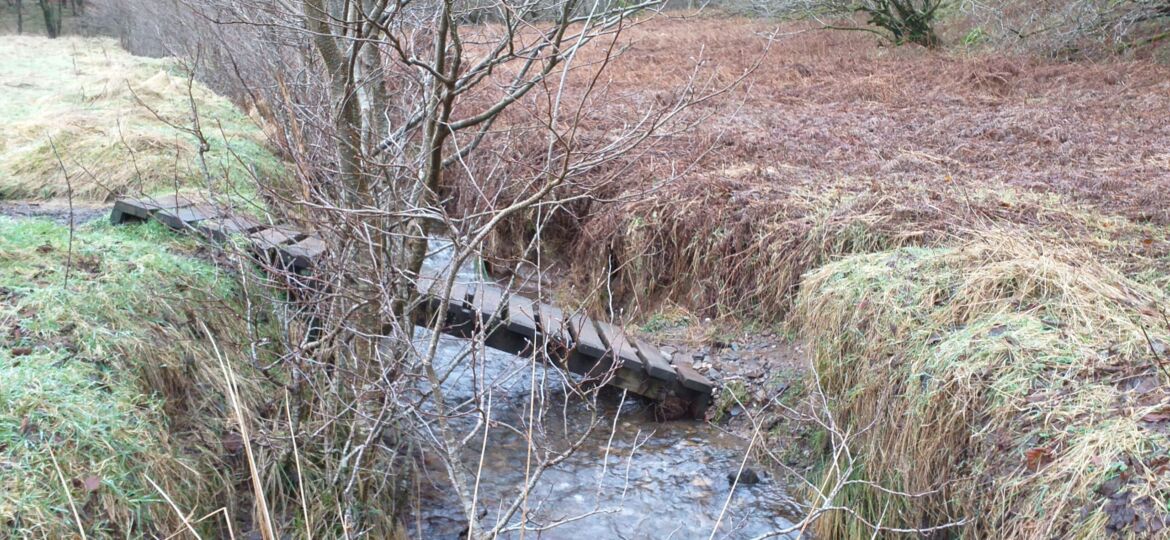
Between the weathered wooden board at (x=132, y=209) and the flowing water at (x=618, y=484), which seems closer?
the flowing water at (x=618, y=484)

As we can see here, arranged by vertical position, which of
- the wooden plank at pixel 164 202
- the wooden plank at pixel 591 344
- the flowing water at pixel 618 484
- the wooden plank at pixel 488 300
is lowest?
the flowing water at pixel 618 484

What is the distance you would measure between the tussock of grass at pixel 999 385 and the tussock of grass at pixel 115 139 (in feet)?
11.4

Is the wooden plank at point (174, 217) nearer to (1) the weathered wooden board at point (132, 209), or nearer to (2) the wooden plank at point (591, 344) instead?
(1) the weathered wooden board at point (132, 209)

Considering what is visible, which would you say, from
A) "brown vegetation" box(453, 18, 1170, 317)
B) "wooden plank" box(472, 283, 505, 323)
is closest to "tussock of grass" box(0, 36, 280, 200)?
"wooden plank" box(472, 283, 505, 323)

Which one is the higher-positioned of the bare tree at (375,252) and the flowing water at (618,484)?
the bare tree at (375,252)

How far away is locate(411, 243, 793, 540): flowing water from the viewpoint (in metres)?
4.21

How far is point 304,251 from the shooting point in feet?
17.0

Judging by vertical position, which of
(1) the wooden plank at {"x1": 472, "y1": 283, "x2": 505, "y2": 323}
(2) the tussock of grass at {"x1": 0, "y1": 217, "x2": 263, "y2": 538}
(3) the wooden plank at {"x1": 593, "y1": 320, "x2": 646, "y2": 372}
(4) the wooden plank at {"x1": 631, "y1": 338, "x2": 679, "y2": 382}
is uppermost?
(2) the tussock of grass at {"x1": 0, "y1": 217, "x2": 263, "y2": 538}

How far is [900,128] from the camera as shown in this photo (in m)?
8.48

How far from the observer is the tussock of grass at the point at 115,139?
7214mm

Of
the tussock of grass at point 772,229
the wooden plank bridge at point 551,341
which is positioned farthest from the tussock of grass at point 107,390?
the tussock of grass at point 772,229

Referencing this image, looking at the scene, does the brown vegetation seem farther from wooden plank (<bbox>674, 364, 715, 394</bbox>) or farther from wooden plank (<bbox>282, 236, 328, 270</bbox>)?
wooden plank (<bbox>282, 236, 328, 270</bbox>)

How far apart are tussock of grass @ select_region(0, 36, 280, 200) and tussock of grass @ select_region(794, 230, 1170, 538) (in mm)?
3477

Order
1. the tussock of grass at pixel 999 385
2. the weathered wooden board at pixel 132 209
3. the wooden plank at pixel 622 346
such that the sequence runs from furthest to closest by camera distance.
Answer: the weathered wooden board at pixel 132 209 → the wooden plank at pixel 622 346 → the tussock of grass at pixel 999 385
